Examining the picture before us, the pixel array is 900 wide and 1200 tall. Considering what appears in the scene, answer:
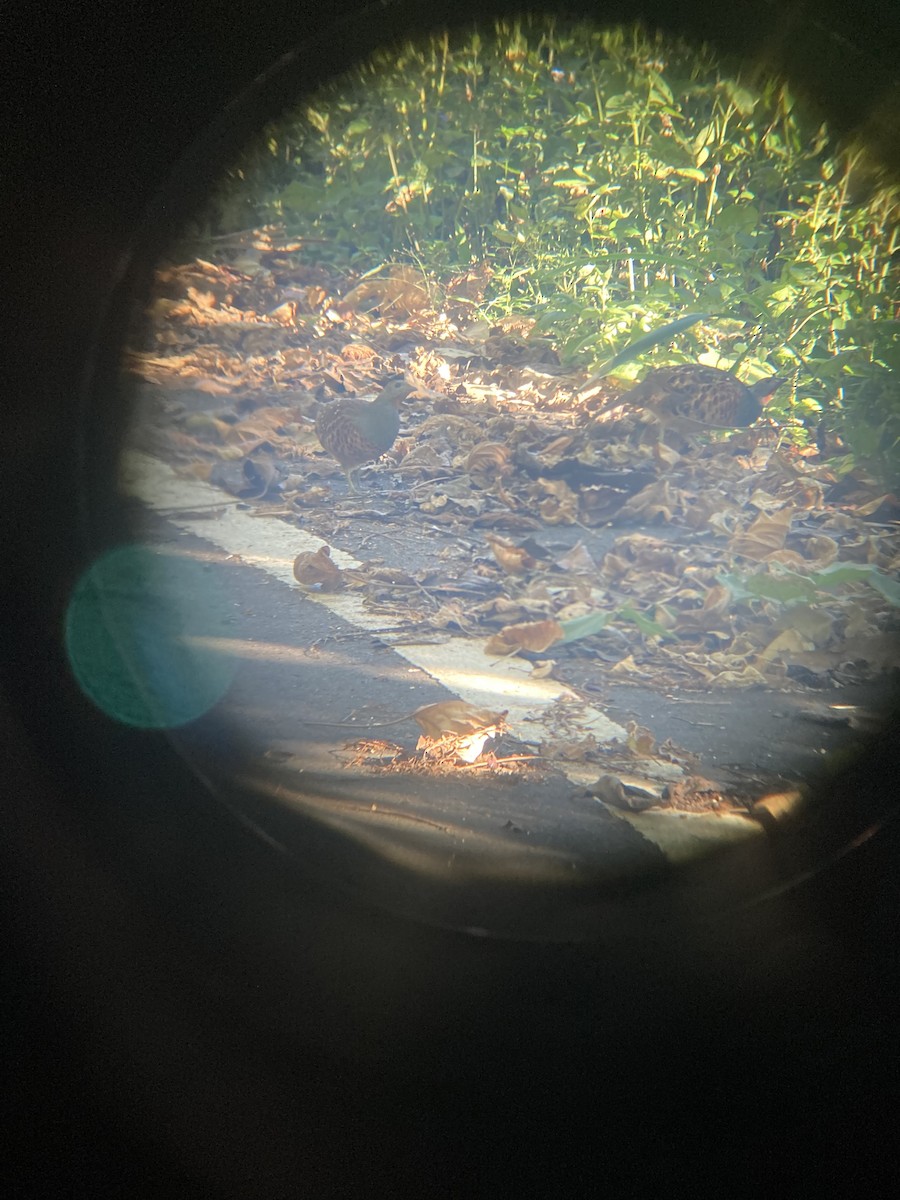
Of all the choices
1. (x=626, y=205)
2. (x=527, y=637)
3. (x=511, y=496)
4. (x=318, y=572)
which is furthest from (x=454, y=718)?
(x=626, y=205)

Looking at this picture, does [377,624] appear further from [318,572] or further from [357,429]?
[357,429]

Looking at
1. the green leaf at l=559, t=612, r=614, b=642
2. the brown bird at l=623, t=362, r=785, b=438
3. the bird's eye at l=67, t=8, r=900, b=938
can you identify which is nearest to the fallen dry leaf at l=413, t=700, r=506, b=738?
the bird's eye at l=67, t=8, r=900, b=938

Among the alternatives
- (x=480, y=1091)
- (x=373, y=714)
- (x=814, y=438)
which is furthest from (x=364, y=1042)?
(x=814, y=438)

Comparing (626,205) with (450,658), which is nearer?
(450,658)

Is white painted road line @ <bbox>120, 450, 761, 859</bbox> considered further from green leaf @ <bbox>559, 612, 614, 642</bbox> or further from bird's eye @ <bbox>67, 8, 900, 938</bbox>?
green leaf @ <bbox>559, 612, 614, 642</bbox>

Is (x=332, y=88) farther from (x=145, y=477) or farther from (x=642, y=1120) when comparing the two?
(x=642, y=1120)

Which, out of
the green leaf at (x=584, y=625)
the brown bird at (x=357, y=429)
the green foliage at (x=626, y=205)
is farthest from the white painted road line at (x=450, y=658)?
the green foliage at (x=626, y=205)

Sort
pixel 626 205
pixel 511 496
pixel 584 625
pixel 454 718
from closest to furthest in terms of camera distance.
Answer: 1. pixel 454 718
2. pixel 584 625
3. pixel 626 205
4. pixel 511 496
